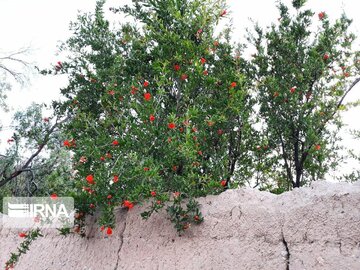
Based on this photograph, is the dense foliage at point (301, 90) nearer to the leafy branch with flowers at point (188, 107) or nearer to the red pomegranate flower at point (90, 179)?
the leafy branch with flowers at point (188, 107)

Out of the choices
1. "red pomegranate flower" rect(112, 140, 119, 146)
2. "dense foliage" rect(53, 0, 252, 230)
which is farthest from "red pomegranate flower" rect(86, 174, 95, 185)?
"red pomegranate flower" rect(112, 140, 119, 146)

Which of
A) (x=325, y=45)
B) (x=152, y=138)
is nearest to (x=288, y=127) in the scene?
(x=325, y=45)

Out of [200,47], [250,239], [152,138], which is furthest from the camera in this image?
[200,47]

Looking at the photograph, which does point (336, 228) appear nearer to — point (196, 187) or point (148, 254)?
point (196, 187)

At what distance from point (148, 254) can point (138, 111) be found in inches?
55.4

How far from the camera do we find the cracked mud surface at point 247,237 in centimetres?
298

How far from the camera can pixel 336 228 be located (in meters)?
2.98

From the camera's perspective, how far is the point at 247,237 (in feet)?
11.1

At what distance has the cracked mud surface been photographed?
9.77 feet

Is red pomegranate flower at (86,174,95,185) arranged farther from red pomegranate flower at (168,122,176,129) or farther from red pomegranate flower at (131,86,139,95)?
red pomegranate flower at (131,86,139,95)

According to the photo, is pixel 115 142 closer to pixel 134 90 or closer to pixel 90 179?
pixel 90 179

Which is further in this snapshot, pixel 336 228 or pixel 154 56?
pixel 154 56

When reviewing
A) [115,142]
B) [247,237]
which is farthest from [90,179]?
[247,237]

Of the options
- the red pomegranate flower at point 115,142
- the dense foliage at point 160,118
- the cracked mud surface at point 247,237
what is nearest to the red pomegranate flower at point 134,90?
the dense foliage at point 160,118
